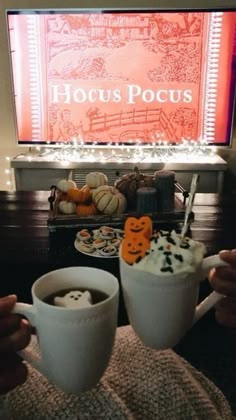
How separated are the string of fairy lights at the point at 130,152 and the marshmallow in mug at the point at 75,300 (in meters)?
2.47

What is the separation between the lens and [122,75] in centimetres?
296

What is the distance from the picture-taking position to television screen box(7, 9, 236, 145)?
284cm

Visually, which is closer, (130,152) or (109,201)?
(109,201)

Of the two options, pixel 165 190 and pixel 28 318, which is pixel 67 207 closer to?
pixel 165 190

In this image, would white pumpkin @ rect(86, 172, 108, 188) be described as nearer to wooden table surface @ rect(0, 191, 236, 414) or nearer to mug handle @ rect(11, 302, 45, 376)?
wooden table surface @ rect(0, 191, 236, 414)

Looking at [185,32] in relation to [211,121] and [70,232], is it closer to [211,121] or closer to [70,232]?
[211,121]

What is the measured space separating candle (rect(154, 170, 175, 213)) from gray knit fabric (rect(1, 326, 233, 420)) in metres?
0.82

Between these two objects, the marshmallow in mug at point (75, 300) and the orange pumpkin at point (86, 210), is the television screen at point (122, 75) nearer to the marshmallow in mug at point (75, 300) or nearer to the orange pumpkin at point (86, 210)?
the orange pumpkin at point (86, 210)

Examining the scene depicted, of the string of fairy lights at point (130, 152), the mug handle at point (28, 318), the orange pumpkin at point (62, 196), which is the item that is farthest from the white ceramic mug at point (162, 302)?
the string of fairy lights at point (130, 152)

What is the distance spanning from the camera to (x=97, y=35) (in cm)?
287

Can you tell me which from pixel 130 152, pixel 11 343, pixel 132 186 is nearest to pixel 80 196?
pixel 132 186

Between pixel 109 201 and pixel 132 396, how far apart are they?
884mm

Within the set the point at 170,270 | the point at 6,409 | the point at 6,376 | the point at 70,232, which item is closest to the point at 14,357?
the point at 6,376

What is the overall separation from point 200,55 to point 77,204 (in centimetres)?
177
